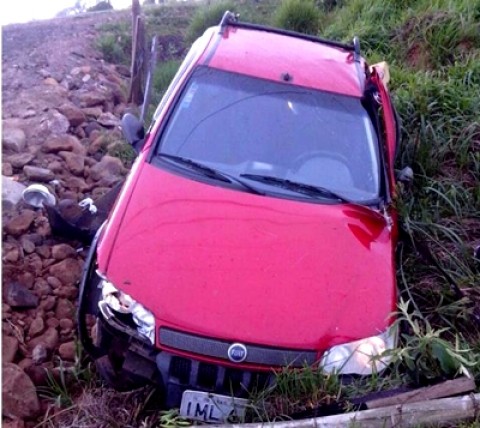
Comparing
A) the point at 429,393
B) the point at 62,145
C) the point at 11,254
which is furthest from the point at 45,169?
the point at 429,393

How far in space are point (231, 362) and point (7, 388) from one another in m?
1.15

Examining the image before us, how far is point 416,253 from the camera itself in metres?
4.72

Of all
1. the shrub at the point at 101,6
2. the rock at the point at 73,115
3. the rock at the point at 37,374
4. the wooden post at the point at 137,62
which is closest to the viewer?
the rock at the point at 37,374

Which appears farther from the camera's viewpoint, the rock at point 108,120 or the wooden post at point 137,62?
the wooden post at point 137,62

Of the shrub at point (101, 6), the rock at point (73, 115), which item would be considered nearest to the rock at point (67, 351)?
the rock at point (73, 115)

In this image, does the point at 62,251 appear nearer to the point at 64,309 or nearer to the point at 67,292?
the point at 67,292

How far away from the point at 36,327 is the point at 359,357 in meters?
1.80

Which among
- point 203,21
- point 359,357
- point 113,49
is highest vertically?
point 359,357

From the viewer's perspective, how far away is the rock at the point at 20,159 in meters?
5.64

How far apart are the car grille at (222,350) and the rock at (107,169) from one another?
2.69 metres

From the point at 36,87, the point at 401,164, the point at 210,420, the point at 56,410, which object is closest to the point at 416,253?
the point at 401,164

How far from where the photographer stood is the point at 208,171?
410 cm

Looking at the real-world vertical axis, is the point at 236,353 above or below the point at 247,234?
below

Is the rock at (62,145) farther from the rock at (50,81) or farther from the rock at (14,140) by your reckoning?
the rock at (50,81)
